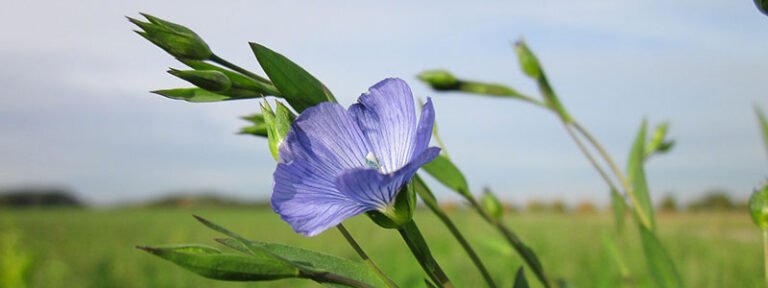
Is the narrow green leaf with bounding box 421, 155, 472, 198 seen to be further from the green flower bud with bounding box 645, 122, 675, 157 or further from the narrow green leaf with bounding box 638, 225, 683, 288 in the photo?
the green flower bud with bounding box 645, 122, 675, 157

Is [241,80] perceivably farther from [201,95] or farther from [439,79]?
[439,79]

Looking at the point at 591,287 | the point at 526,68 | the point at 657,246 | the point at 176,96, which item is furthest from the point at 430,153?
the point at 591,287

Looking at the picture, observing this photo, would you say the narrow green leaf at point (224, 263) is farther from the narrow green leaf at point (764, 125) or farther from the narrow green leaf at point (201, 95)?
the narrow green leaf at point (764, 125)

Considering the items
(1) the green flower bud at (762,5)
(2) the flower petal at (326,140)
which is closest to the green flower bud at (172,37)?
(2) the flower petal at (326,140)

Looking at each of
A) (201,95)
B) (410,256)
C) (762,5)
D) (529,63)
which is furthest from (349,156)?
(410,256)

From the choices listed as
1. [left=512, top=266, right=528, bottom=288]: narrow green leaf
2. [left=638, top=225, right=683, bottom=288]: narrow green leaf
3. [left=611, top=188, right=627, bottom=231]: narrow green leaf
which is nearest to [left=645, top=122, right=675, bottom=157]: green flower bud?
[left=611, top=188, right=627, bottom=231]: narrow green leaf

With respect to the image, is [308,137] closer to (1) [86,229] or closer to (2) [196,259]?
(2) [196,259]
